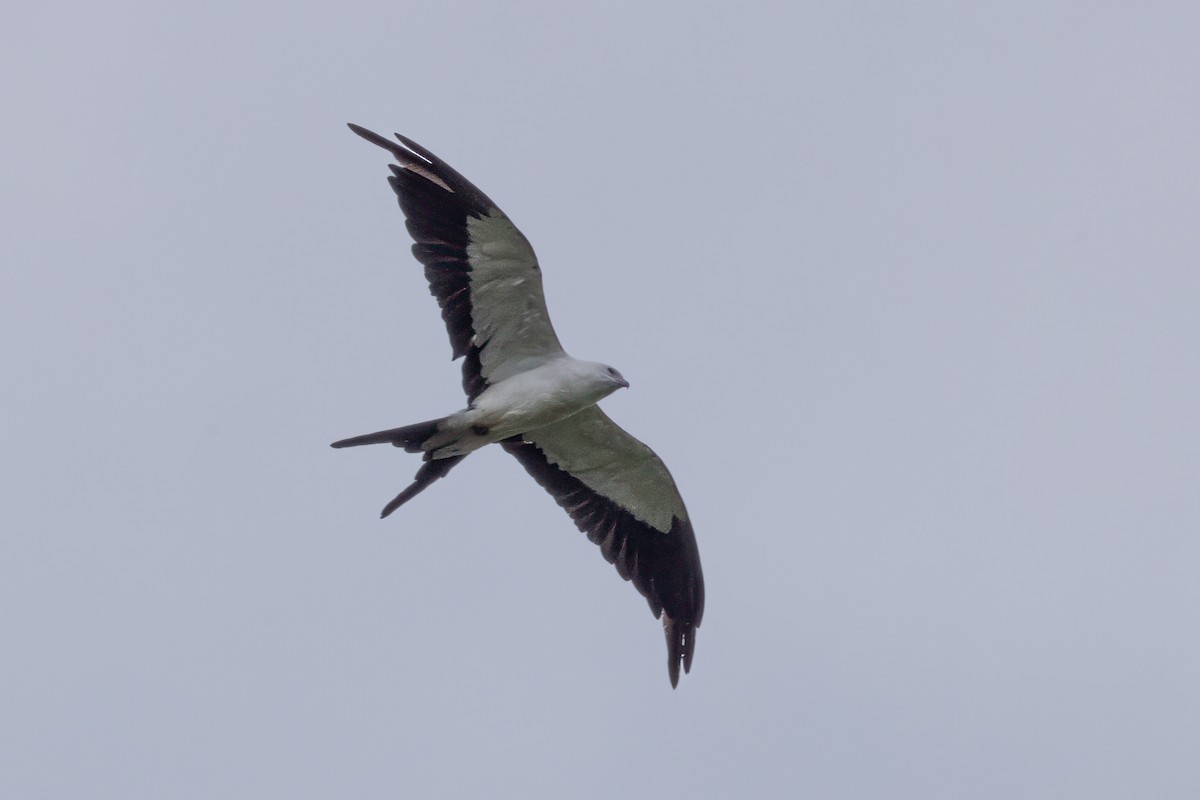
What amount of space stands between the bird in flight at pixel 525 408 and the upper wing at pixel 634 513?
10 mm

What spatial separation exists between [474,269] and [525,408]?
137cm

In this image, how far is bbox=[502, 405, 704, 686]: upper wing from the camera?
50.4 ft

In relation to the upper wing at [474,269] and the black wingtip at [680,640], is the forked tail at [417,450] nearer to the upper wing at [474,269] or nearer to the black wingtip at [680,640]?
the upper wing at [474,269]

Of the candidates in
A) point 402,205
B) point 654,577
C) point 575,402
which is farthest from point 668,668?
point 402,205

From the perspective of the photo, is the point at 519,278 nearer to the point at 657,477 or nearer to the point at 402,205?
the point at 402,205

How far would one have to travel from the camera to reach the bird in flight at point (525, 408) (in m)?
13.8

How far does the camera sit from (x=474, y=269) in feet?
45.9

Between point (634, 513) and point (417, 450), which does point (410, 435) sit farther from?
point (634, 513)

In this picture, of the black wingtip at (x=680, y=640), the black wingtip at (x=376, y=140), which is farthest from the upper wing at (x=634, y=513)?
the black wingtip at (x=376, y=140)

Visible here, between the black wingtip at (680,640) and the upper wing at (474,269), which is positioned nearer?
the upper wing at (474,269)

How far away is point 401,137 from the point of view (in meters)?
13.6

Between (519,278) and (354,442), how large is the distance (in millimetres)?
2206

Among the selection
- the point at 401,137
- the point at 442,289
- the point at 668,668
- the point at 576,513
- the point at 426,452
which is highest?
the point at 401,137

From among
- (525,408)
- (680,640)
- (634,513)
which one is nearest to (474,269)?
(525,408)
